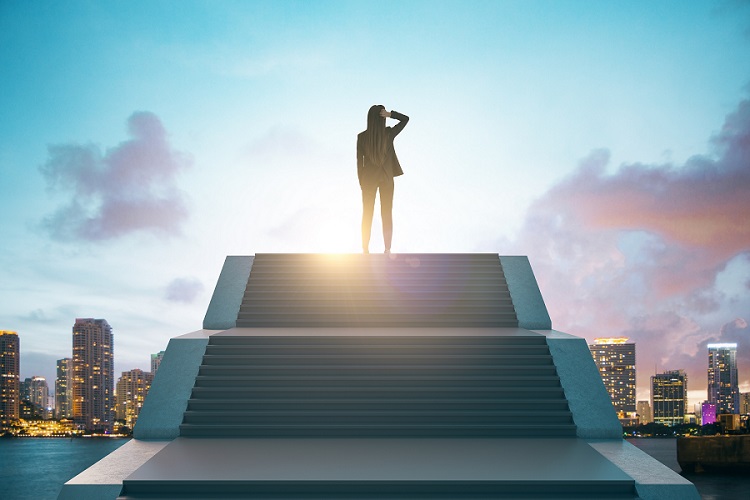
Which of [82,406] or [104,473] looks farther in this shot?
[82,406]

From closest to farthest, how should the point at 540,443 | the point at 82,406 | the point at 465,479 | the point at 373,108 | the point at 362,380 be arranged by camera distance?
the point at 465,479
the point at 540,443
the point at 362,380
the point at 373,108
the point at 82,406

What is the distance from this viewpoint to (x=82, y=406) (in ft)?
457

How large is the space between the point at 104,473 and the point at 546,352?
20.1 ft

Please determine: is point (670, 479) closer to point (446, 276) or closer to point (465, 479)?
point (465, 479)

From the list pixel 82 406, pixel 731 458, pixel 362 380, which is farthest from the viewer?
pixel 82 406

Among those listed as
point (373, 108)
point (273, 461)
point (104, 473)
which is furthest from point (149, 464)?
point (373, 108)

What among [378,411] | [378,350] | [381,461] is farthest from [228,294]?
[381,461]

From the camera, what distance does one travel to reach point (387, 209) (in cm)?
1586

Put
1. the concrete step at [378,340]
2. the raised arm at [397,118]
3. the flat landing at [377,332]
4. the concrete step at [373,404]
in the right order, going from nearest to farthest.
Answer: the concrete step at [373,404]
the concrete step at [378,340]
the flat landing at [377,332]
the raised arm at [397,118]

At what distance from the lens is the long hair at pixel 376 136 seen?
50.1 feet

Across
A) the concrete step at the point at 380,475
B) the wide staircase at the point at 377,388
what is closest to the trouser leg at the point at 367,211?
the wide staircase at the point at 377,388

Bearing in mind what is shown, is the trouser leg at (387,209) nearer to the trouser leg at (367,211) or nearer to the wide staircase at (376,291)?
the trouser leg at (367,211)

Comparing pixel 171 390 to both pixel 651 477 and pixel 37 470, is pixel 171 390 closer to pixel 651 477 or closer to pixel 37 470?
pixel 651 477

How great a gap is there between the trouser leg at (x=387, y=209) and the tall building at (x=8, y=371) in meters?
132
